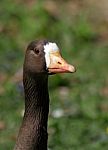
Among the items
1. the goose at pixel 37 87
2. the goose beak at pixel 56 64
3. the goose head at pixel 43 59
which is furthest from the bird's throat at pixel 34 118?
the goose beak at pixel 56 64

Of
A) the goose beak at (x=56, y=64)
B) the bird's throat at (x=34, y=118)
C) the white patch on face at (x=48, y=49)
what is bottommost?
the bird's throat at (x=34, y=118)

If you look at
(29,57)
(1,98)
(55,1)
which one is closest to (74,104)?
(1,98)

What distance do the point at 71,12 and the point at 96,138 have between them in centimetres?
475

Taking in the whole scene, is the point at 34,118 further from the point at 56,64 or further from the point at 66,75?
the point at 66,75

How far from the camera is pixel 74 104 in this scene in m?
9.80

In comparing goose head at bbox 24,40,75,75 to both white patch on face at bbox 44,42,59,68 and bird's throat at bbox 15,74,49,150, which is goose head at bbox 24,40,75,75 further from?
bird's throat at bbox 15,74,49,150

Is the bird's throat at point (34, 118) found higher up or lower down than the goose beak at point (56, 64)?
lower down

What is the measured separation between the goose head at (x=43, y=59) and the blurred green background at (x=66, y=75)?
6.31 ft

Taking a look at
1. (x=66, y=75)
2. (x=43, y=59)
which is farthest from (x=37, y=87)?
(x=66, y=75)

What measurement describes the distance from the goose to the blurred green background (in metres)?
1.65

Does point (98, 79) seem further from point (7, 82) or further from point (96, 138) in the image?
point (96, 138)

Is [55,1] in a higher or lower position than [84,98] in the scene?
higher

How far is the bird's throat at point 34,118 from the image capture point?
670cm

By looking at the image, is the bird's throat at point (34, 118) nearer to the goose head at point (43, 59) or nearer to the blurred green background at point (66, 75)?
the goose head at point (43, 59)
